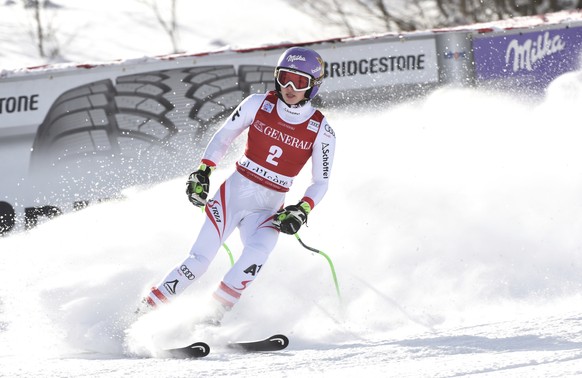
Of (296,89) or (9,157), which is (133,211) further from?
(296,89)

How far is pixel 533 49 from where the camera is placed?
9008mm

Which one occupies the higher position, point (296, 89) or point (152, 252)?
point (296, 89)

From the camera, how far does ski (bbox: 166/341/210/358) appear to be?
16.5 feet

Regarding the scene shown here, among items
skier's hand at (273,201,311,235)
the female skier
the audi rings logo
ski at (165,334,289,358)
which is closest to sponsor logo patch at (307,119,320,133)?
the female skier

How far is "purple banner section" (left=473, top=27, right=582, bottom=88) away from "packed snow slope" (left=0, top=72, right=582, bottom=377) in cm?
20

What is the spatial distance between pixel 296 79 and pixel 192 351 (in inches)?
64.9

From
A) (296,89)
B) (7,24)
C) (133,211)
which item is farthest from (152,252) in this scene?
(7,24)

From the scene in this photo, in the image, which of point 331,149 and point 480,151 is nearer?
point 331,149

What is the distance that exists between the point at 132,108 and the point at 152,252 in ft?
8.53

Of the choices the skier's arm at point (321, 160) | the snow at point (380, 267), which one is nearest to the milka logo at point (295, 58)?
the skier's arm at point (321, 160)

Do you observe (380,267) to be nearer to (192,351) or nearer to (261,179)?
(261,179)

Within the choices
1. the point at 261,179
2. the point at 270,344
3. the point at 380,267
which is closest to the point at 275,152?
the point at 261,179

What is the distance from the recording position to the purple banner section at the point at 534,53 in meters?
8.98

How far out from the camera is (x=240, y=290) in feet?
18.0
